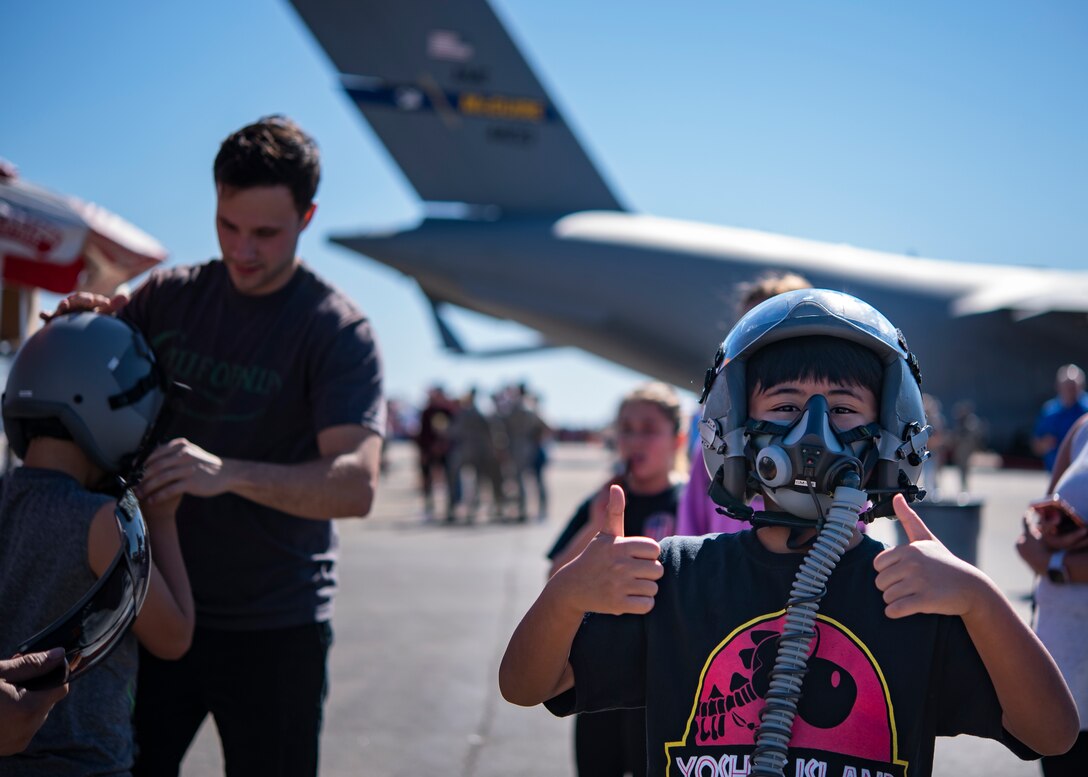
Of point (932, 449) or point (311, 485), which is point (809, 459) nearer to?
point (311, 485)

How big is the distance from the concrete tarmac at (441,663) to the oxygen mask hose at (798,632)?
143 centimetres

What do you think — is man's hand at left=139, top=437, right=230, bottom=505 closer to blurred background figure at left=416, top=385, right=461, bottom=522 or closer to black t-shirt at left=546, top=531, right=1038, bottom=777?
black t-shirt at left=546, top=531, right=1038, bottom=777

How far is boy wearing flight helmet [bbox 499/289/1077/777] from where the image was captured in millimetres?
1370

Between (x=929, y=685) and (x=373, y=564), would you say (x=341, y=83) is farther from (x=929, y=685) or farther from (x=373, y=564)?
(x=929, y=685)

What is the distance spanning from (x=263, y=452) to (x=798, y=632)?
154 centimetres

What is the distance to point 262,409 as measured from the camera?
8.01 feet

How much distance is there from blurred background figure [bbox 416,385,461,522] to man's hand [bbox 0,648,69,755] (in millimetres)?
11986

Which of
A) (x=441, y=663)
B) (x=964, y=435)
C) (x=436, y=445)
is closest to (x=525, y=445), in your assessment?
(x=436, y=445)

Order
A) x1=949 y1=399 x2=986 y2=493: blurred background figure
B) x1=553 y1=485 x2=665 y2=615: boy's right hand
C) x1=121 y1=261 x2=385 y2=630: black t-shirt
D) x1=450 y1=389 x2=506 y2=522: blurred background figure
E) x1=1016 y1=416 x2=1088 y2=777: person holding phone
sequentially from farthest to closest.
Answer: x1=949 y1=399 x2=986 y2=493: blurred background figure → x1=450 y1=389 x2=506 y2=522: blurred background figure → x1=121 y1=261 x2=385 y2=630: black t-shirt → x1=1016 y1=416 x2=1088 y2=777: person holding phone → x1=553 y1=485 x2=665 y2=615: boy's right hand

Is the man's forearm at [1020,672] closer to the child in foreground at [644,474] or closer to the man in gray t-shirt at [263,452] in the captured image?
the man in gray t-shirt at [263,452]

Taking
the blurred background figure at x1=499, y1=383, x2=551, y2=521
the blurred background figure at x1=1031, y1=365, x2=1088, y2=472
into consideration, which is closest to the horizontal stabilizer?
the blurred background figure at x1=499, y1=383, x2=551, y2=521

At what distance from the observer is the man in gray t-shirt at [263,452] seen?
2.37 metres

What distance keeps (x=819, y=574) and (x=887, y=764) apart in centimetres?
30

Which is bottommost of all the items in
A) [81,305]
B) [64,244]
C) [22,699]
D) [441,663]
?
[441,663]
